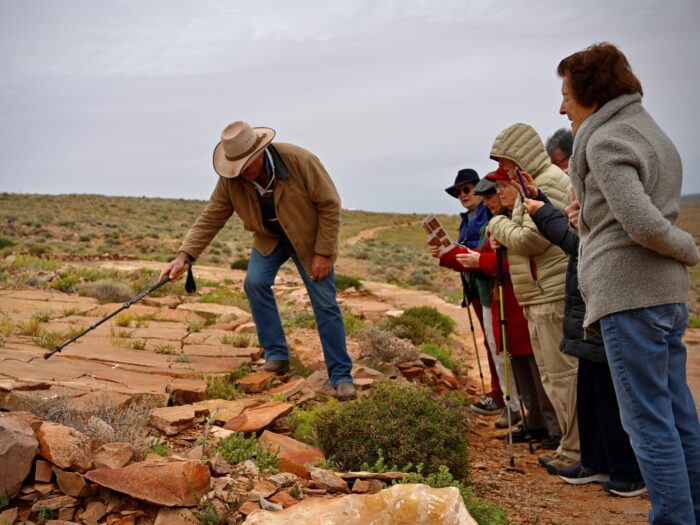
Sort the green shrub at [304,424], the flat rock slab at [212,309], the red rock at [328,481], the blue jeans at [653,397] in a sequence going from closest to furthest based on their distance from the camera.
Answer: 1. the blue jeans at [653,397]
2. the red rock at [328,481]
3. the green shrub at [304,424]
4. the flat rock slab at [212,309]

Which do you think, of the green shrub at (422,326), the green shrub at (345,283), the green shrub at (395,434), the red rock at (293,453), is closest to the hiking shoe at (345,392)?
the green shrub at (395,434)

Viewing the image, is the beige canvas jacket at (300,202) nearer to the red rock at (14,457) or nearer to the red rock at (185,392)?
the red rock at (185,392)

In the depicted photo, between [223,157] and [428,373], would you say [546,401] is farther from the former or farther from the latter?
[223,157]

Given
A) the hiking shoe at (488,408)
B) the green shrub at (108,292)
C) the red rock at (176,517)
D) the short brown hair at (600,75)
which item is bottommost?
the hiking shoe at (488,408)

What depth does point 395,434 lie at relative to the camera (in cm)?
429

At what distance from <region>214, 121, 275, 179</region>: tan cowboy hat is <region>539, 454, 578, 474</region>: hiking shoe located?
3.16 m

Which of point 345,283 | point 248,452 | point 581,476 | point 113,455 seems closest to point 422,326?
point 581,476

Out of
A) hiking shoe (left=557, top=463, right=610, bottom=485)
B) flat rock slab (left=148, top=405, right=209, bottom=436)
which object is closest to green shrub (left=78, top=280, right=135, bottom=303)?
flat rock slab (left=148, top=405, right=209, bottom=436)

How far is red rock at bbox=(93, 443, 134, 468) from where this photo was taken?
11.6 ft

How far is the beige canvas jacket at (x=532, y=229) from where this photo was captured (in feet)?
15.6

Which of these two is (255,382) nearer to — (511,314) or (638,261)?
(511,314)

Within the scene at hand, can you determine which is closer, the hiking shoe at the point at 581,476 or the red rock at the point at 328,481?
the red rock at the point at 328,481

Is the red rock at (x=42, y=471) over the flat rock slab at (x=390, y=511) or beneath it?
over

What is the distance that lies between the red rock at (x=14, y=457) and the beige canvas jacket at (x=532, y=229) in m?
3.23
